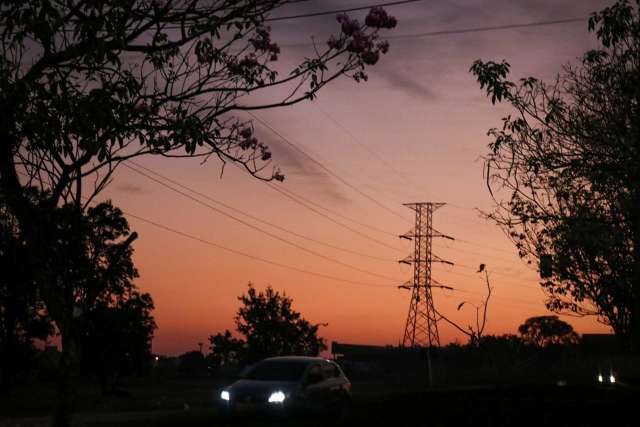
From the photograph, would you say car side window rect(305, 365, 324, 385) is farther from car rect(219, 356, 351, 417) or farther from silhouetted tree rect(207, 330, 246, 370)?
silhouetted tree rect(207, 330, 246, 370)

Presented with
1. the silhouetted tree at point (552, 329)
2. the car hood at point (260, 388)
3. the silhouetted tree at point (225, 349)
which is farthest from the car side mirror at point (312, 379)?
the silhouetted tree at point (552, 329)

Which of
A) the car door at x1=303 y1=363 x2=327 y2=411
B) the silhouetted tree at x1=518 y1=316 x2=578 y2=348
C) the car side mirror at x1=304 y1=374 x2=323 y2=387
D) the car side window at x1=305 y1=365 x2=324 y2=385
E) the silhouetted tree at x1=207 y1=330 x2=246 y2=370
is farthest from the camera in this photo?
the silhouetted tree at x1=518 y1=316 x2=578 y2=348

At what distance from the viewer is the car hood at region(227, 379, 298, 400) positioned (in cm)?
1997

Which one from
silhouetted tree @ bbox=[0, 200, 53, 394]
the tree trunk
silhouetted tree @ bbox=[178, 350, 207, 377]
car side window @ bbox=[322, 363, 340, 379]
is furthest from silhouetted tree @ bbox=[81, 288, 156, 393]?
silhouetted tree @ bbox=[178, 350, 207, 377]

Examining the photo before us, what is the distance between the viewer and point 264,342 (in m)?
74.8

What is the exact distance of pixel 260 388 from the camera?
20156mm

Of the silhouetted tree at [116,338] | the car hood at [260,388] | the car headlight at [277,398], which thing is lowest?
the car headlight at [277,398]

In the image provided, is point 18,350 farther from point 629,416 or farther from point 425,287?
point 629,416

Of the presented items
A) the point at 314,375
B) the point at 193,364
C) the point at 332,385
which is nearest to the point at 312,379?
the point at 314,375

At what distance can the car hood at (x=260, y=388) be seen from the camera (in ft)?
65.5

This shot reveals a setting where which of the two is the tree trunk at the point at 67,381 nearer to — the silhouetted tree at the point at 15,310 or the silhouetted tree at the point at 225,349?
the silhouetted tree at the point at 15,310

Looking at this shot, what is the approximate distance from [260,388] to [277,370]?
1022 mm

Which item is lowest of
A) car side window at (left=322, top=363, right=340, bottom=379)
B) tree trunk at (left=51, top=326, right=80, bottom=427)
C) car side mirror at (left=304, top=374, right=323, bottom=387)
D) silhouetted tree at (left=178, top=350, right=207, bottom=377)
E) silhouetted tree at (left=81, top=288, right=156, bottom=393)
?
tree trunk at (left=51, top=326, right=80, bottom=427)

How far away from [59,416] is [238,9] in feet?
18.6
